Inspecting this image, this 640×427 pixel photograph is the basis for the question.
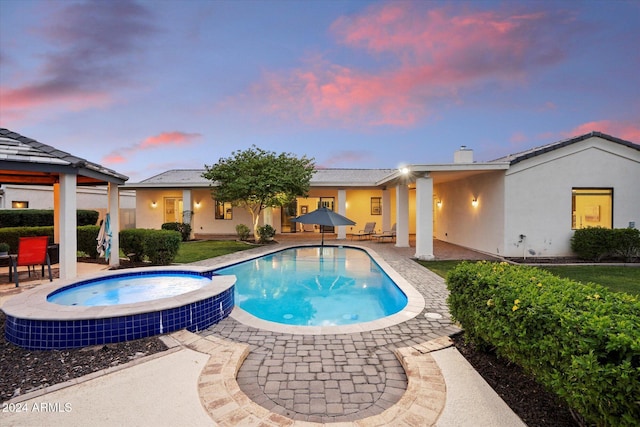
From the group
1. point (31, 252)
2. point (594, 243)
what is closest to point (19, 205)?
point (31, 252)

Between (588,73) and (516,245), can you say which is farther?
(588,73)

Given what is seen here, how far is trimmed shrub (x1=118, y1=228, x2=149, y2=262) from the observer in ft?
32.9

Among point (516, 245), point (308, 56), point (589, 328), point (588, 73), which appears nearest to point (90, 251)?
point (308, 56)

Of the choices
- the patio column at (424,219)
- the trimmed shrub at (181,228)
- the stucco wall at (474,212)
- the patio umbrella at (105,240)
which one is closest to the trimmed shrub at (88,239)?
the patio umbrella at (105,240)

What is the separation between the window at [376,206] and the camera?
22.8 m

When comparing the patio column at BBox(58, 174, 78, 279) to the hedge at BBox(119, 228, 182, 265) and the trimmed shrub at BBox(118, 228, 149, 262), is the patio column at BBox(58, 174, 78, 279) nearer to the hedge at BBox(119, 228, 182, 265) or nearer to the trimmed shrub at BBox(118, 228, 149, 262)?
the hedge at BBox(119, 228, 182, 265)

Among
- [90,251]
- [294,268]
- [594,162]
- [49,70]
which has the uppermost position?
[49,70]

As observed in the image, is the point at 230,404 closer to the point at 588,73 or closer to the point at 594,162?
the point at 594,162

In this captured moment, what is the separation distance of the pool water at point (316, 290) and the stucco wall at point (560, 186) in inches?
225

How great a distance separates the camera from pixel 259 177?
14.6 m

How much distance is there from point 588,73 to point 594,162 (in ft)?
14.9

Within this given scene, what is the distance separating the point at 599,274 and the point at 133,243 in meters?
14.0

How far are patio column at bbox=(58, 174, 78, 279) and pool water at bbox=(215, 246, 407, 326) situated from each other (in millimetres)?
3701

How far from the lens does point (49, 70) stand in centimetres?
1222
